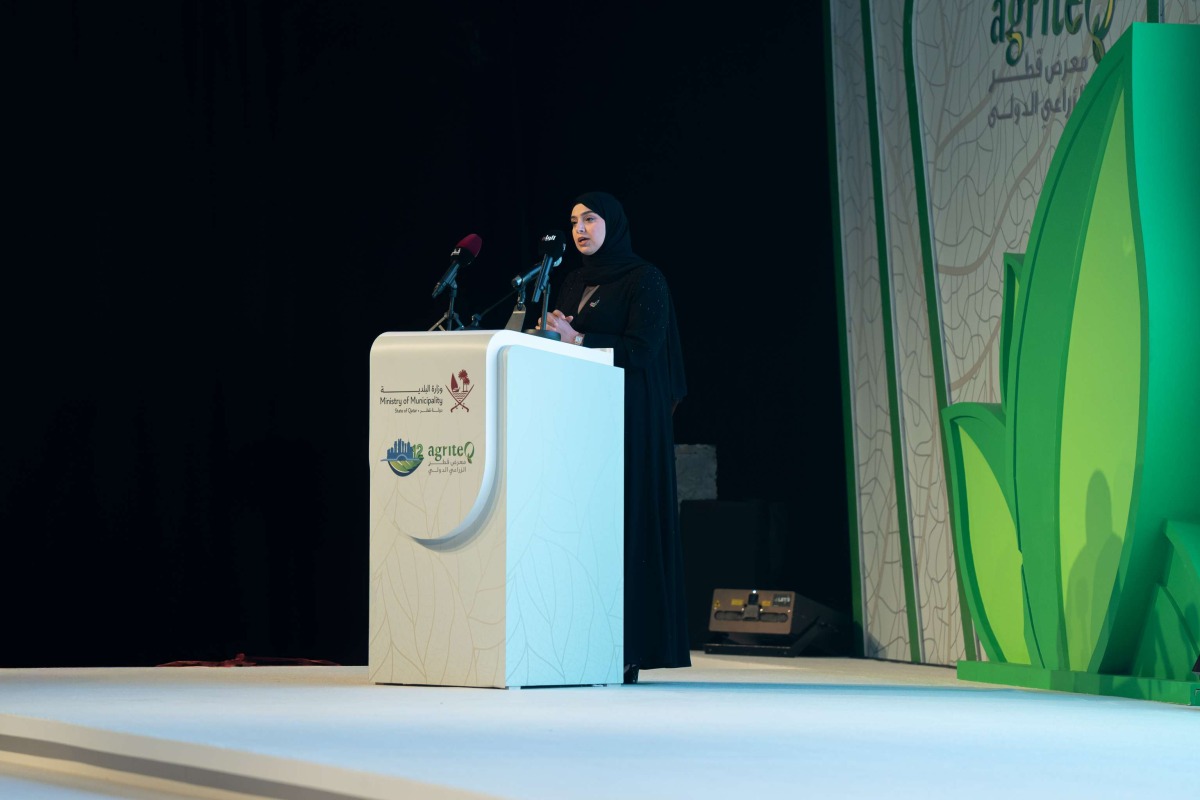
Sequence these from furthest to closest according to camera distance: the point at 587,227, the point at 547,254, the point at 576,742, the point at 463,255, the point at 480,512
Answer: the point at 587,227 → the point at 547,254 → the point at 463,255 → the point at 480,512 → the point at 576,742

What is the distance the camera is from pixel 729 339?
6.86 m

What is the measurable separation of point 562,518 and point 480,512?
10.0 inches

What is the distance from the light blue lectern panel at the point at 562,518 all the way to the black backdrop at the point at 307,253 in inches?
82.8

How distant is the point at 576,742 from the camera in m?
2.78

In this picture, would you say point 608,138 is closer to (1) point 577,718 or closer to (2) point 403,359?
(2) point 403,359

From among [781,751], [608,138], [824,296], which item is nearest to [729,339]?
[824,296]

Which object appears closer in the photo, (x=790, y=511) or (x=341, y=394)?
(x=341, y=394)

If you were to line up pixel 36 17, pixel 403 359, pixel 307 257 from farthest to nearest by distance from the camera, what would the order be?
1. pixel 307 257
2. pixel 36 17
3. pixel 403 359

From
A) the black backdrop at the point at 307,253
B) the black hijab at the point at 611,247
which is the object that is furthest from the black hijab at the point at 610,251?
the black backdrop at the point at 307,253

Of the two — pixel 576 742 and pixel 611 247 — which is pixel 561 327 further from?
pixel 576 742

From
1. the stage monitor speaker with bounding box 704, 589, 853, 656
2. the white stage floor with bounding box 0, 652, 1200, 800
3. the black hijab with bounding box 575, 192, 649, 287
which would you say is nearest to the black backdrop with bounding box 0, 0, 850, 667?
the stage monitor speaker with bounding box 704, 589, 853, 656

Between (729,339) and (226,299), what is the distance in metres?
1.96

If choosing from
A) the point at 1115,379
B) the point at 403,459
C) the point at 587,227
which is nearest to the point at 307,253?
the point at 587,227

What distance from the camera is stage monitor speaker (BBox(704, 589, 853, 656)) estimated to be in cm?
632
